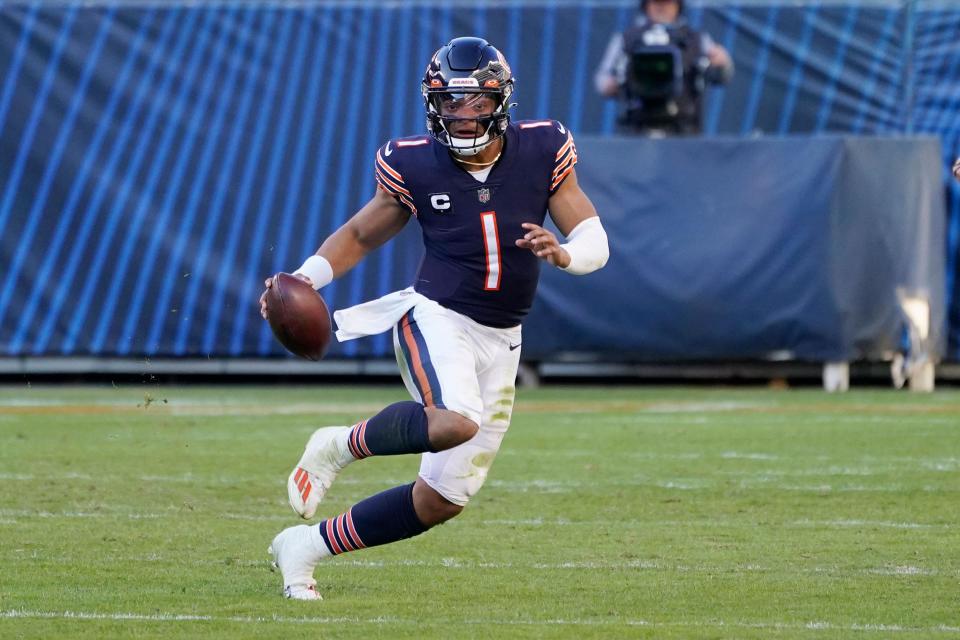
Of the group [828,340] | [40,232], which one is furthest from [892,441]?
[40,232]

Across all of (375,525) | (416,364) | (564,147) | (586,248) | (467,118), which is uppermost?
(467,118)

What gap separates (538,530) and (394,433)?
1.56m

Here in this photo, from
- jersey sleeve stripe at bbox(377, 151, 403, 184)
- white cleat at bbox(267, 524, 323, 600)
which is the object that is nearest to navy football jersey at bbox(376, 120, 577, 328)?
jersey sleeve stripe at bbox(377, 151, 403, 184)

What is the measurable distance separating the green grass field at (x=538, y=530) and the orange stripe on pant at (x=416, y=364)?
549mm

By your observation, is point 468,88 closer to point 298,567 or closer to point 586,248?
point 586,248

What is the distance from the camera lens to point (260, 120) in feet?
42.9

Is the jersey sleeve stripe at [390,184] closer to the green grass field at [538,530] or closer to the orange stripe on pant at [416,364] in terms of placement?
the orange stripe on pant at [416,364]

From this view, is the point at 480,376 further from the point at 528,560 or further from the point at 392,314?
the point at 528,560

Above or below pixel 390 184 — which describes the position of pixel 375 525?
below

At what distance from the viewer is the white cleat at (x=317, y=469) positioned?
15.5ft

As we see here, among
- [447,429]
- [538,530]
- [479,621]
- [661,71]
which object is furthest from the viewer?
[661,71]

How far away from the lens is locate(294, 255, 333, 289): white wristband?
4867 millimetres

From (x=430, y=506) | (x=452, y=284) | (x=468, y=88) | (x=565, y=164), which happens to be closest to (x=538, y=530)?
(x=430, y=506)

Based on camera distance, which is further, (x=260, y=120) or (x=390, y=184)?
(x=260, y=120)
